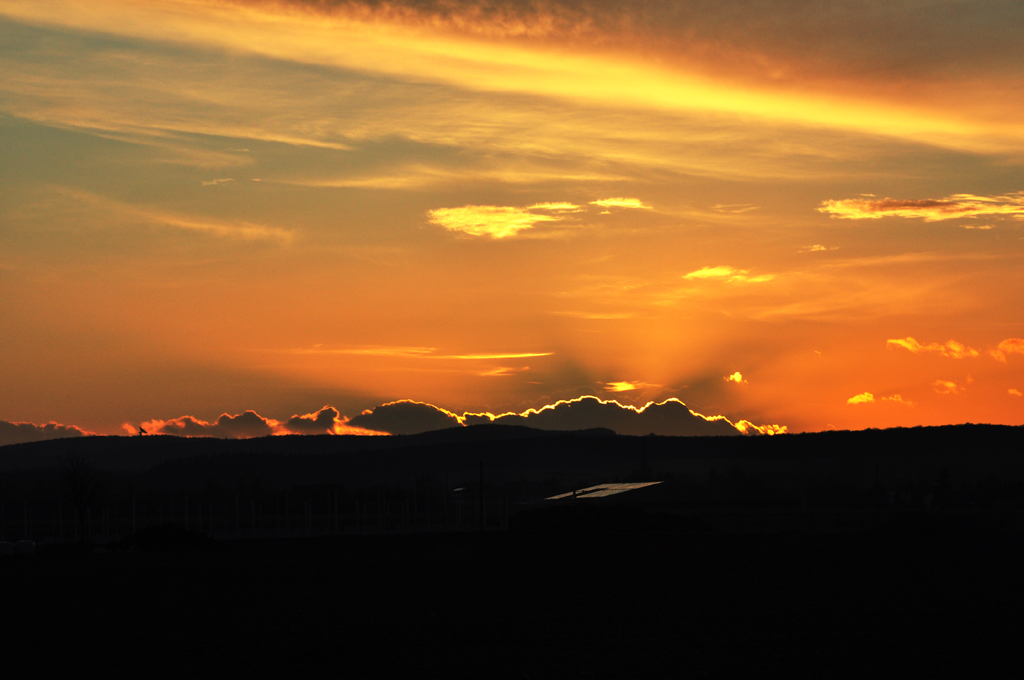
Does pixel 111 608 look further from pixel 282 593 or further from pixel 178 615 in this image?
pixel 282 593

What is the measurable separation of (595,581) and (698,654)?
17.8m

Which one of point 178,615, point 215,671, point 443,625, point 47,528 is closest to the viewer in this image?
point 215,671

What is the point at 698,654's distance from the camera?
84.5ft

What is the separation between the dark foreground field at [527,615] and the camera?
24.9 m

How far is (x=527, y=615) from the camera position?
3300cm

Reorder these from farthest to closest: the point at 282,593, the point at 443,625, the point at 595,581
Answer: the point at 595,581, the point at 282,593, the point at 443,625

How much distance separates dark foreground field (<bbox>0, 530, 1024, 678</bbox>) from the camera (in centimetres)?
2488

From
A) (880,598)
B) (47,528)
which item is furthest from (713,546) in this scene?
(47,528)

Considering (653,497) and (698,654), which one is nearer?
(698,654)

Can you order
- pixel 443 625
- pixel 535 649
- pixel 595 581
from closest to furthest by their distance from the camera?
pixel 535 649, pixel 443 625, pixel 595 581

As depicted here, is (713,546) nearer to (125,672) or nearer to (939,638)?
(939,638)

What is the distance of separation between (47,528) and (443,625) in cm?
9475

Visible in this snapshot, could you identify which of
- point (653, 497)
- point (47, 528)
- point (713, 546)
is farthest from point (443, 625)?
point (653, 497)

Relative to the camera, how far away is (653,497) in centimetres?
13275
